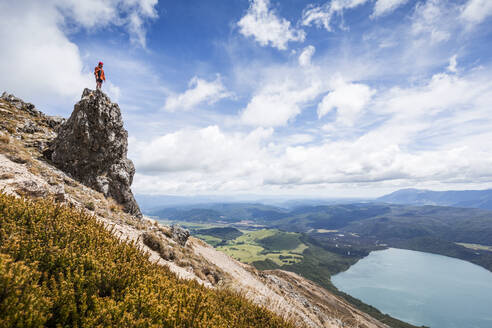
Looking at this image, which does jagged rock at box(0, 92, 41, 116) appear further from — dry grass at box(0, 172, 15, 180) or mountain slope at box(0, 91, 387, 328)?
dry grass at box(0, 172, 15, 180)

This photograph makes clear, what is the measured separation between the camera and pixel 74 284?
472 cm

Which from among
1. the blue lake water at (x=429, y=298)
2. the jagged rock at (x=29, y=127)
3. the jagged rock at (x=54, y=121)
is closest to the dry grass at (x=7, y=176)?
the jagged rock at (x=29, y=127)

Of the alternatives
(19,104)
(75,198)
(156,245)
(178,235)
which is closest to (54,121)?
(19,104)

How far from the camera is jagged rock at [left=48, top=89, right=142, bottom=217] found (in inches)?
793

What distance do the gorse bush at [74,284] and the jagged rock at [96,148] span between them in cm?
1510

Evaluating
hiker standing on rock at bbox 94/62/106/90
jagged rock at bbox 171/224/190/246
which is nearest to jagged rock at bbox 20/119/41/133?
hiker standing on rock at bbox 94/62/106/90

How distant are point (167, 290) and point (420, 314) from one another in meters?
192

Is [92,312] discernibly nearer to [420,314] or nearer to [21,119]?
[21,119]

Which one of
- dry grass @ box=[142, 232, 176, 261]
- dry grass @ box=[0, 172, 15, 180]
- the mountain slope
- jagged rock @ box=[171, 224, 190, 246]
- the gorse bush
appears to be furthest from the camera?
jagged rock @ box=[171, 224, 190, 246]

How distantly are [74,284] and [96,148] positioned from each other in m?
20.7

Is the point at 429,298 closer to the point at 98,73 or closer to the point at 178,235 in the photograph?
the point at 178,235

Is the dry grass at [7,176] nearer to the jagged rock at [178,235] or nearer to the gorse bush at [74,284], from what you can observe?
the gorse bush at [74,284]

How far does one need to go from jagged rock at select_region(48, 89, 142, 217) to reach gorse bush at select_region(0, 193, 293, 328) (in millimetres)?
15099

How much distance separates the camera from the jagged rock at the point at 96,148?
793 inches
